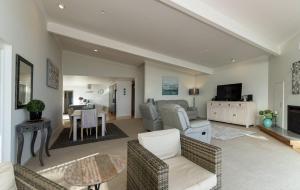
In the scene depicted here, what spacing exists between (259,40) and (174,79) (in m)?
4.56

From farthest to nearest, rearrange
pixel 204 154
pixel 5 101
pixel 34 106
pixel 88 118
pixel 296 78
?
pixel 88 118 < pixel 296 78 < pixel 34 106 < pixel 5 101 < pixel 204 154

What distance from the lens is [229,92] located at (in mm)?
6871

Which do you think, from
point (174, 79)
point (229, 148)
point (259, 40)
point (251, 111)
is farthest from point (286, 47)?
point (174, 79)

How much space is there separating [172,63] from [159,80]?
1.58 meters

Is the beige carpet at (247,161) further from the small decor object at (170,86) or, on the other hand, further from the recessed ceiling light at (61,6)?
the small decor object at (170,86)

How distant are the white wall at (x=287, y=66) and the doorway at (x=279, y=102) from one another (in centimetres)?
13

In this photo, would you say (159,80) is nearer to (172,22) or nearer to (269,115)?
(172,22)

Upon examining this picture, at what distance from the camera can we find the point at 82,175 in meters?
1.38

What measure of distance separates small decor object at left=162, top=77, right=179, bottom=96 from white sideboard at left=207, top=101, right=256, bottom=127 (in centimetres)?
193

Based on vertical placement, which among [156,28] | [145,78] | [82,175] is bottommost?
[82,175]

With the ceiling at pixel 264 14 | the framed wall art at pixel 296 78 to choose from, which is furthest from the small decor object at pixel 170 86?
the framed wall art at pixel 296 78

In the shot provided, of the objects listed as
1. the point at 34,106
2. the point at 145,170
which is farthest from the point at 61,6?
the point at 145,170

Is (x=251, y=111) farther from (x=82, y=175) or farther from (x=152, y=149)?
(x=82, y=175)

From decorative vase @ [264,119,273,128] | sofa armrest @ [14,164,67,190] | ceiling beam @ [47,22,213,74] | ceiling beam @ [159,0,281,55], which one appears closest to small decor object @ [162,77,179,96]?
ceiling beam @ [47,22,213,74]
